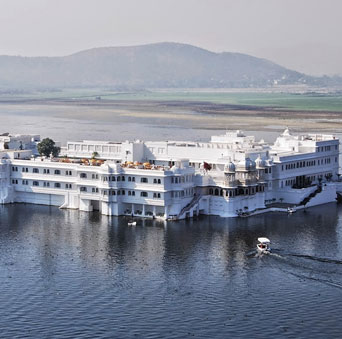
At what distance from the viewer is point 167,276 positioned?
4412 centimetres

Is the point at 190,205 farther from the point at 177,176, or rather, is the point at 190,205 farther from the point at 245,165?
the point at 245,165

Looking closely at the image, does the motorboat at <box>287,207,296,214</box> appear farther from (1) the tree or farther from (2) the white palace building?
(1) the tree

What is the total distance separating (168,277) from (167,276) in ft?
0.54

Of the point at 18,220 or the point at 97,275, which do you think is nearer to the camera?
the point at 97,275

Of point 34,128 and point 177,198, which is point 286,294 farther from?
point 34,128

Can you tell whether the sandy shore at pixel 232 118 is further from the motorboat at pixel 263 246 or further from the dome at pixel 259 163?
the motorboat at pixel 263 246

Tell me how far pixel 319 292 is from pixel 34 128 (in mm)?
101204

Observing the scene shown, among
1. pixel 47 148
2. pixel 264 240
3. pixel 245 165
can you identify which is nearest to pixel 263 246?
pixel 264 240

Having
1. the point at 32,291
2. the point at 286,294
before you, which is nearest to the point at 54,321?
the point at 32,291

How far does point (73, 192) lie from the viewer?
6141 cm

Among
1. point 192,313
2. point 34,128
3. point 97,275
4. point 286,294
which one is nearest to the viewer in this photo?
point 192,313

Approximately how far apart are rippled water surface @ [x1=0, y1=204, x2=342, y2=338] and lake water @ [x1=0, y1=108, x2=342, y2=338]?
0.16ft

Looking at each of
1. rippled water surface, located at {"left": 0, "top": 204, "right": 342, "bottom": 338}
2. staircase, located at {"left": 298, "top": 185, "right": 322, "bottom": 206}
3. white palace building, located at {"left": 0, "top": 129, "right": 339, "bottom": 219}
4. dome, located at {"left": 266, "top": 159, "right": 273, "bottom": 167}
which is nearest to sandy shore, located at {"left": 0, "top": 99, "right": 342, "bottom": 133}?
white palace building, located at {"left": 0, "top": 129, "right": 339, "bottom": 219}

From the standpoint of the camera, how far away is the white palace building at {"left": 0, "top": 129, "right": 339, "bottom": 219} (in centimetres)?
5819
